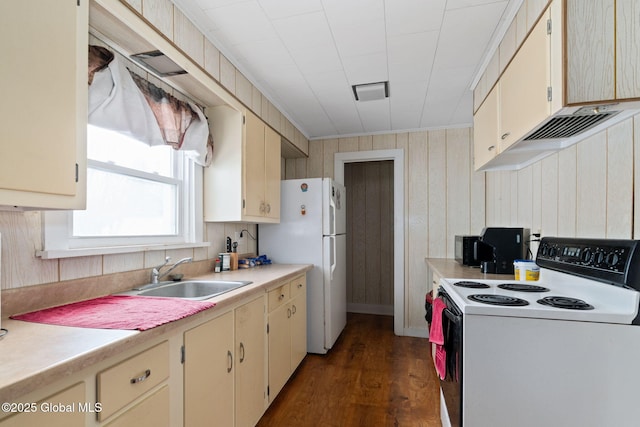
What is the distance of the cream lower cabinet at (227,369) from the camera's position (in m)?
1.30

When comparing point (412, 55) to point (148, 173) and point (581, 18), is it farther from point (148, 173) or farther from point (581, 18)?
point (148, 173)

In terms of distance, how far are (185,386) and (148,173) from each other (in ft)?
4.19

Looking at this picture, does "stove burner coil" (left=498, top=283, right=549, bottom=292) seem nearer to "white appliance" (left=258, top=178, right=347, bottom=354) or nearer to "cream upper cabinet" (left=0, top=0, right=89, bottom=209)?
"white appliance" (left=258, top=178, right=347, bottom=354)

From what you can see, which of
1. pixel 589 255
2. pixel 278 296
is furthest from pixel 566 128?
pixel 278 296

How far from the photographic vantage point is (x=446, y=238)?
356 centimetres

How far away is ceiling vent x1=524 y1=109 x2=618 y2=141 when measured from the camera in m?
1.25

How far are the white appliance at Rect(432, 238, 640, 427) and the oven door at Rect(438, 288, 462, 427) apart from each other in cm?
1

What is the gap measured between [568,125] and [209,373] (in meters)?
1.93

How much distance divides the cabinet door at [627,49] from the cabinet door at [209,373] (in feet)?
6.02

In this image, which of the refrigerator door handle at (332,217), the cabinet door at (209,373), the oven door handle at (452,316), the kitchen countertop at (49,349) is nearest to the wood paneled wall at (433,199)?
the refrigerator door handle at (332,217)

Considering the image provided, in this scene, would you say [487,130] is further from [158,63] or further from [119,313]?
[119,313]

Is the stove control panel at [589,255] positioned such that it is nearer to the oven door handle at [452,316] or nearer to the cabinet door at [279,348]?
the oven door handle at [452,316]

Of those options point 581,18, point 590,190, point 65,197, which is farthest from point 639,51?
point 65,197

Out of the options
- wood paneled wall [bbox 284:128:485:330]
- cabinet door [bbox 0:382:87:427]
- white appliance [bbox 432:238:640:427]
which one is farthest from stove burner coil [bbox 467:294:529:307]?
wood paneled wall [bbox 284:128:485:330]
